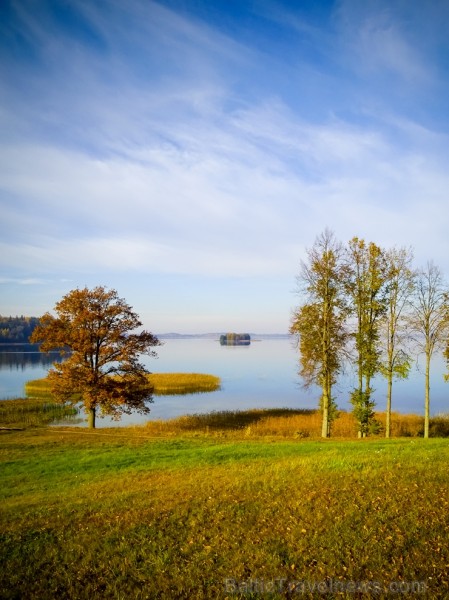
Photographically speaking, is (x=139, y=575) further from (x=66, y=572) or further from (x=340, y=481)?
(x=340, y=481)

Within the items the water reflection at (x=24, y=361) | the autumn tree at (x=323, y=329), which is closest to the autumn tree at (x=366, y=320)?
the autumn tree at (x=323, y=329)

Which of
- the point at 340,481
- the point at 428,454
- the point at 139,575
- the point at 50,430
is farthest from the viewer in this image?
the point at 50,430

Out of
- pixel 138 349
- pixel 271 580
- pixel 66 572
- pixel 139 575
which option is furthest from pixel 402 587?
pixel 138 349

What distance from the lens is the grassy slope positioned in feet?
22.5

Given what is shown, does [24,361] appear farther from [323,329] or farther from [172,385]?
[323,329]

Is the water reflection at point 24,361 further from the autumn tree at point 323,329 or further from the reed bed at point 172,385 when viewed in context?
the autumn tree at point 323,329

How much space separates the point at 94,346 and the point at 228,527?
2712cm

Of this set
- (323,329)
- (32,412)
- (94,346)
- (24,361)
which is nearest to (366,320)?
(323,329)

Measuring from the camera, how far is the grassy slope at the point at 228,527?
685 centimetres

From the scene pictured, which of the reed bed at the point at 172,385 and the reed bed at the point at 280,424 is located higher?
the reed bed at the point at 280,424

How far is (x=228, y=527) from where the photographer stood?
8820mm

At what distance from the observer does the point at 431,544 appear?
741cm

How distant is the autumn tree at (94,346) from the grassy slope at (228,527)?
1614cm

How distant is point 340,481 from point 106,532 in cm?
700
